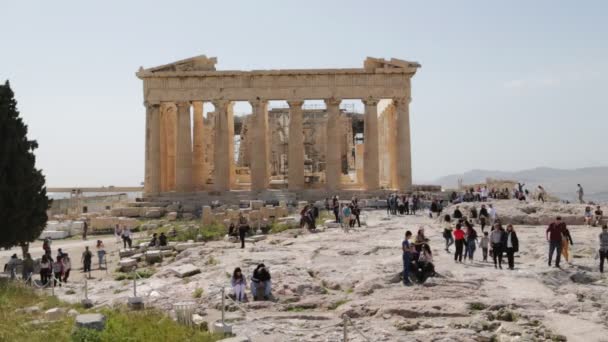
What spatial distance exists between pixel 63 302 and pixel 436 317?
9.36m

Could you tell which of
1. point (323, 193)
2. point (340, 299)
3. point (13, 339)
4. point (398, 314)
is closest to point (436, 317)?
point (398, 314)

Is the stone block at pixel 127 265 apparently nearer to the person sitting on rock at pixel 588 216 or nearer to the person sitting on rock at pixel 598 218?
the person sitting on rock at pixel 588 216

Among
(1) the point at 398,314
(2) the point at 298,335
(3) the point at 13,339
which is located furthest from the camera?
(1) the point at 398,314

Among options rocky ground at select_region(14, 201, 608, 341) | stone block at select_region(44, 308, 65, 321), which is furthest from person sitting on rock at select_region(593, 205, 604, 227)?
stone block at select_region(44, 308, 65, 321)

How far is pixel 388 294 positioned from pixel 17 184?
46.3ft

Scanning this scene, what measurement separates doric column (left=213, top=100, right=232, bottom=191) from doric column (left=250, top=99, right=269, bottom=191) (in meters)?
1.85

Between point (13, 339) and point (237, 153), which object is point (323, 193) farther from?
point (13, 339)

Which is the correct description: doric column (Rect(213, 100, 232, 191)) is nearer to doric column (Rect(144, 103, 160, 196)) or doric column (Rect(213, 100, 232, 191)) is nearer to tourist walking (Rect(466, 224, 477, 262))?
doric column (Rect(144, 103, 160, 196))

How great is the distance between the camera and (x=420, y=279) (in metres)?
17.1

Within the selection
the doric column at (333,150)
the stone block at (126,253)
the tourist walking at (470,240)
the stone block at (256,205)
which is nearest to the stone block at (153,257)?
the stone block at (126,253)

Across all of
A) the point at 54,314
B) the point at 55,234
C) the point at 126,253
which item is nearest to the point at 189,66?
the point at 55,234

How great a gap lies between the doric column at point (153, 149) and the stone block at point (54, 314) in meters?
31.4

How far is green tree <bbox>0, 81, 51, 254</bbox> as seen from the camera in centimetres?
2261

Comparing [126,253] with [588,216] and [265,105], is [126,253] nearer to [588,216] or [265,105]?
[588,216]
